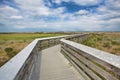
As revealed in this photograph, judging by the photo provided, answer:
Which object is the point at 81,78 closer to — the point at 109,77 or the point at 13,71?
the point at 109,77

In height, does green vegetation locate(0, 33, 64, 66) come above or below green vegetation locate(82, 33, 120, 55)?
below

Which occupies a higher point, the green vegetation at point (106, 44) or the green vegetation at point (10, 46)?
the green vegetation at point (106, 44)

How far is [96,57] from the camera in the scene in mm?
4125

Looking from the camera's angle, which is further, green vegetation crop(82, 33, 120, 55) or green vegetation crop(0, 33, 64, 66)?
green vegetation crop(0, 33, 64, 66)

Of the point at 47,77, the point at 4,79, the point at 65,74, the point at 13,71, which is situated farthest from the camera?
the point at 65,74

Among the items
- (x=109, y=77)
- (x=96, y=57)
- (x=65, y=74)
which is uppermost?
(x=96, y=57)

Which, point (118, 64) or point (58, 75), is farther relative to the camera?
point (58, 75)

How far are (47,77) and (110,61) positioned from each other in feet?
9.17

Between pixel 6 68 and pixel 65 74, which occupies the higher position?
Result: pixel 6 68

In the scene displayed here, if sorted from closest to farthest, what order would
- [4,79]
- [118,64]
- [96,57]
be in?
[4,79] < [118,64] < [96,57]

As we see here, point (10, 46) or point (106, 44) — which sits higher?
point (106, 44)

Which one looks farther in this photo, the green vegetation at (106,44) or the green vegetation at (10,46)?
the green vegetation at (10,46)

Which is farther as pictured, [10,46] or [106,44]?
[10,46]

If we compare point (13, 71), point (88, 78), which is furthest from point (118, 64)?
point (88, 78)
